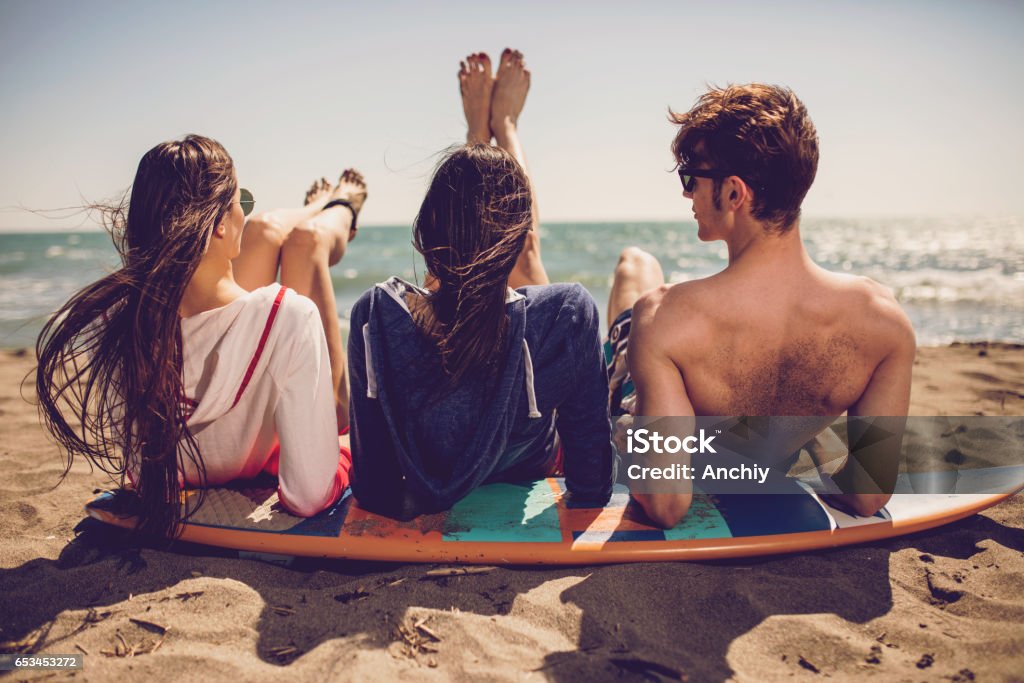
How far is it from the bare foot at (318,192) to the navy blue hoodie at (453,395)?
232cm

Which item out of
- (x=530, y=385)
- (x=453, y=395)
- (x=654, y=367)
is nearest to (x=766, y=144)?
(x=654, y=367)

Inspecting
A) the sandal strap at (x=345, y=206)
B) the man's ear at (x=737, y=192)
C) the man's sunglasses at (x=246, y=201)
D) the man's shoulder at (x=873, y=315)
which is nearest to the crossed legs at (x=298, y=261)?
the sandal strap at (x=345, y=206)

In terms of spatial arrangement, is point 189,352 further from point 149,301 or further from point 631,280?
point 631,280

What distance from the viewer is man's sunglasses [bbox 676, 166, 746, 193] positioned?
2.25 metres

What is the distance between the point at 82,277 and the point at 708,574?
62.2ft

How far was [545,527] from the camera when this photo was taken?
2484mm

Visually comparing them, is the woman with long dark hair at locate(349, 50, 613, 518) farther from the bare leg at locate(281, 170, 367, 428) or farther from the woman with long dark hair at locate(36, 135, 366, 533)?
the bare leg at locate(281, 170, 367, 428)

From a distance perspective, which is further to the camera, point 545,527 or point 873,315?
point 545,527

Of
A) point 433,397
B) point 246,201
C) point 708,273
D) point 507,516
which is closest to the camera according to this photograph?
point 433,397

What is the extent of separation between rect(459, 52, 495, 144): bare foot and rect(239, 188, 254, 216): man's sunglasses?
216cm

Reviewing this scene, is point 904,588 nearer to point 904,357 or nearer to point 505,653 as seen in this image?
point 904,357

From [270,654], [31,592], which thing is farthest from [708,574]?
[31,592]

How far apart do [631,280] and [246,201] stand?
196 centimetres

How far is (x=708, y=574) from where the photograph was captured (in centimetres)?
228
